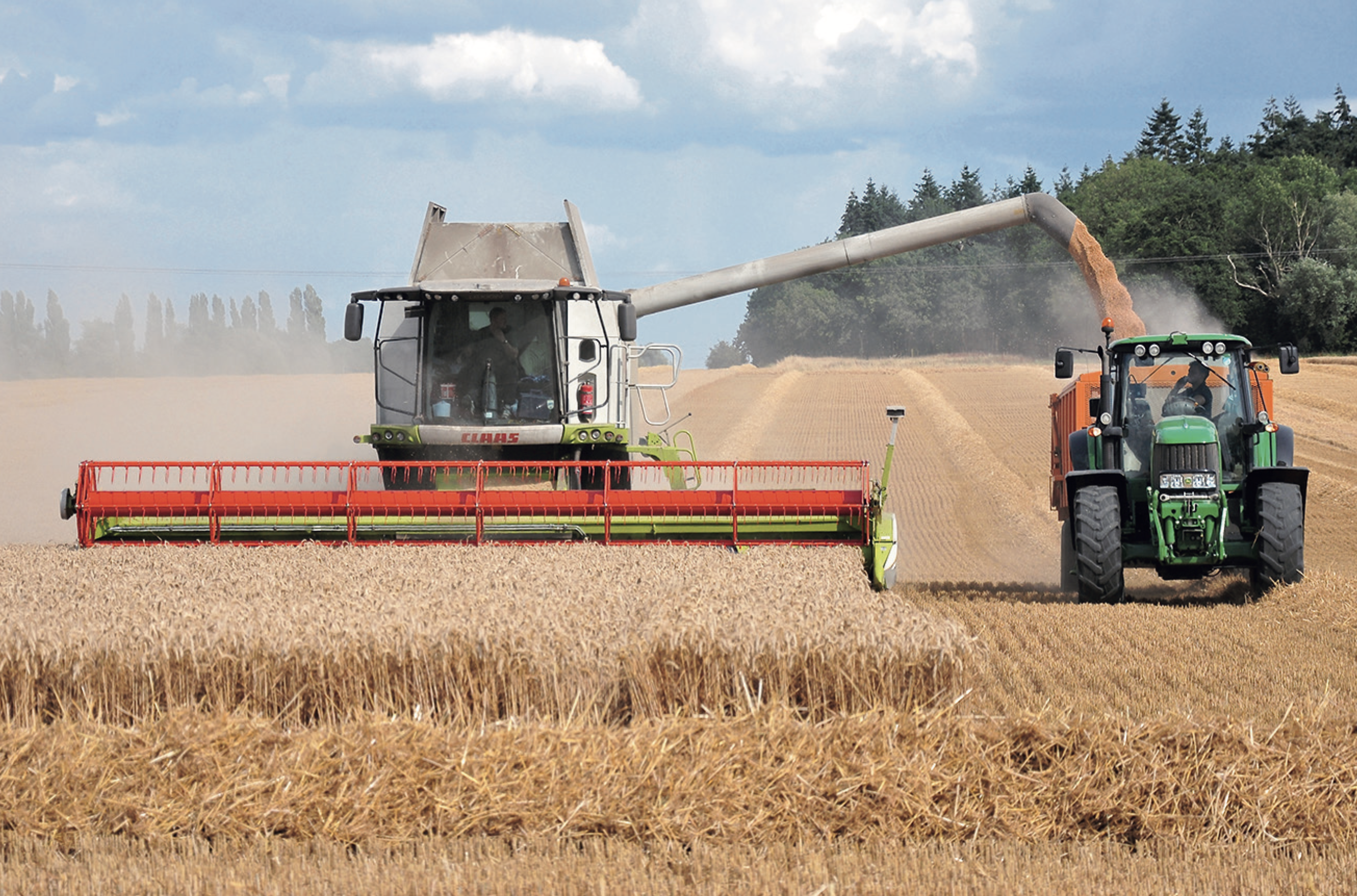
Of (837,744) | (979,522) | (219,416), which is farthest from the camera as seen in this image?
(219,416)

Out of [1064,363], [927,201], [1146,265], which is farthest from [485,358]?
[927,201]

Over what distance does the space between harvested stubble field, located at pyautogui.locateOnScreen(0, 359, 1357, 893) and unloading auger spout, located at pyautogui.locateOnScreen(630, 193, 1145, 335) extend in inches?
320

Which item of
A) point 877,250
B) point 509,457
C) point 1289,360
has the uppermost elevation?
point 877,250

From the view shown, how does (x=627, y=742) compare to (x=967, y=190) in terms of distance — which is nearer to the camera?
(x=627, y=742)

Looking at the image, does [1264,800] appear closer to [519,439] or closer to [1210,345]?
[1210,345]

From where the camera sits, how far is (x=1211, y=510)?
892cm

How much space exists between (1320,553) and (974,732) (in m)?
10.9

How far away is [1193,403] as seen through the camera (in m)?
9.65

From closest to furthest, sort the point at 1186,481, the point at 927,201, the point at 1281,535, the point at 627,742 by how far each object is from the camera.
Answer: the point at 627,742 < the point at 1281,535 < the point at 1186,481 < the point at 927,201

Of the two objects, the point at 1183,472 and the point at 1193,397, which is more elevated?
the point at 1193,397

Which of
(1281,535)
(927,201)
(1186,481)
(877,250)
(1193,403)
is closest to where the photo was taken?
(1281,535)

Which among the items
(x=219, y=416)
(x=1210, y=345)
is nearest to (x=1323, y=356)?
(x=219, y=416)

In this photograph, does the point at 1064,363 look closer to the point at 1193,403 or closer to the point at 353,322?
the point at 1193,403

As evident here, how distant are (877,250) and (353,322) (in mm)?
6960
